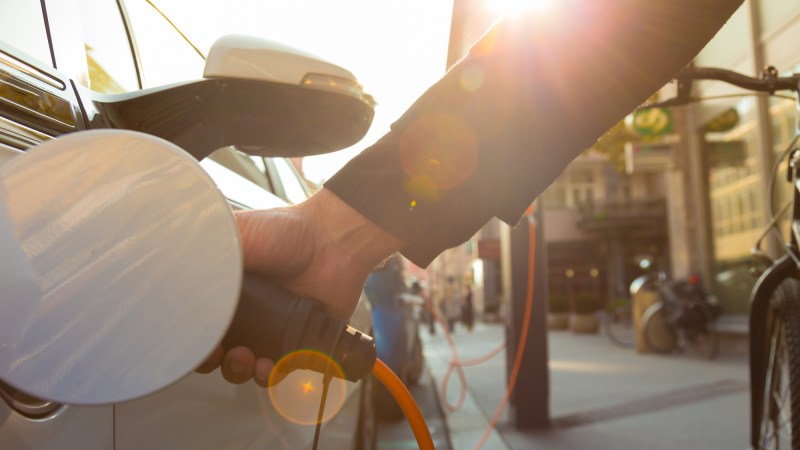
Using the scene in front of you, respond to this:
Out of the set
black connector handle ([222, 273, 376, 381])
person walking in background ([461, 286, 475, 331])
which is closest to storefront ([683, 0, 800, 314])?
black connector handle ([222, 273, 376, 381])

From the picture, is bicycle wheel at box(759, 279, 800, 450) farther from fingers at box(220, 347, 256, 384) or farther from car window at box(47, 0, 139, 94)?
car window at box(47, 0, 139, 94)

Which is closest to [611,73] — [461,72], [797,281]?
[461,72]

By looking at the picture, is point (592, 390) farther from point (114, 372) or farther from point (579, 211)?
point (579, 211)

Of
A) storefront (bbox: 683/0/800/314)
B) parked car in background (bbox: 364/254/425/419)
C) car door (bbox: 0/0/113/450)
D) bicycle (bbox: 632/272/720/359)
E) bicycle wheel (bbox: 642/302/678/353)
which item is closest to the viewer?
car door (bbox: 0/0/113/450)

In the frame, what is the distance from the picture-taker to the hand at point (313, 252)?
2.92 feet

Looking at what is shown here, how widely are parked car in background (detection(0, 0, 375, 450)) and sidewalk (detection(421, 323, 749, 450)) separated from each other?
2.86 metres

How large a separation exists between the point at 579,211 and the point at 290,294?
36.6 meters

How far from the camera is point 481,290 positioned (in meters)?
37.7

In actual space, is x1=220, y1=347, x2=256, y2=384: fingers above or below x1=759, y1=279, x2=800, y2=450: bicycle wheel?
above

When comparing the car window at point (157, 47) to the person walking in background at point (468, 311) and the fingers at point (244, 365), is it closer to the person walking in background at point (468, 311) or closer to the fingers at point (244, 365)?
the fingers at point (244, 365)

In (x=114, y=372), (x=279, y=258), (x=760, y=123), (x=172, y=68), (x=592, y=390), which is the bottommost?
(x=592, y=390)

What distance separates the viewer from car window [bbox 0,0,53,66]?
88 cm

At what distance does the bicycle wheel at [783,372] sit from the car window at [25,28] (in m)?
2.16

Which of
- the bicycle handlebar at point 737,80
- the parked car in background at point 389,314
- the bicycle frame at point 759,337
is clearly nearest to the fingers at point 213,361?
the bicycle handlebar at point 737,80
